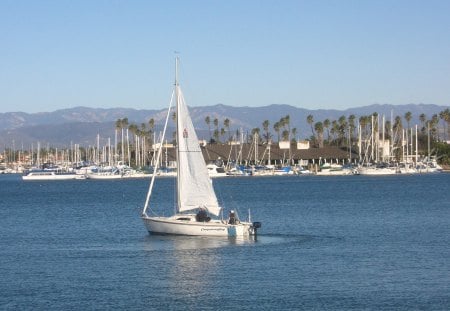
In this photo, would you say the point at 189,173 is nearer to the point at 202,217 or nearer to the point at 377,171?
the point at 202,217

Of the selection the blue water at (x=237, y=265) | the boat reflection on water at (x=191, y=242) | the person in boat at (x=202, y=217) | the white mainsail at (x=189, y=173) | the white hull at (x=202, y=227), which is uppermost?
the white mainsail at (x=189, y=173)

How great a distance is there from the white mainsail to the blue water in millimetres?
2195

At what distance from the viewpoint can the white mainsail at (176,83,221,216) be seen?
56.5 m

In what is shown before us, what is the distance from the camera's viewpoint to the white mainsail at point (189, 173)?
56500 millimetres

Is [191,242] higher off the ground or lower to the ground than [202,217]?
lower

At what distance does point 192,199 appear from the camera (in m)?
56.5

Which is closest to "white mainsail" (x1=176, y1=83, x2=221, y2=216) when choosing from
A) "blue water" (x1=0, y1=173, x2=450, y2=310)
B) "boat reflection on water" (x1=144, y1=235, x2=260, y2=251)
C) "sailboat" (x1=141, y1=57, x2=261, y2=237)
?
"sailboat" (x1=141, y1=57, x2=261, y2=237)

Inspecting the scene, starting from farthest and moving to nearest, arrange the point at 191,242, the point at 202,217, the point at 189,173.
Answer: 1. the point at 189,173
2. the point at 202,217
3. the point at 191,242

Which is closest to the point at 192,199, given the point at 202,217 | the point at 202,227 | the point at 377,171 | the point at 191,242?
the point at 202,217

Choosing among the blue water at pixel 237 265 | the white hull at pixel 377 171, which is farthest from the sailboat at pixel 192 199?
the white hull at pixel 377 171

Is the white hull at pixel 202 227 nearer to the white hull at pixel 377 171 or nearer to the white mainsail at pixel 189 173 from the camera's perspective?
the white mainsail at pixel 189 173

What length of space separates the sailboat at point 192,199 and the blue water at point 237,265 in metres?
0.79

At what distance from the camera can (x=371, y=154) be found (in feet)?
650

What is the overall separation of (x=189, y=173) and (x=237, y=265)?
12.2m
